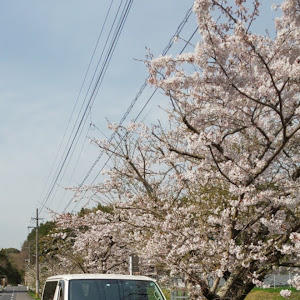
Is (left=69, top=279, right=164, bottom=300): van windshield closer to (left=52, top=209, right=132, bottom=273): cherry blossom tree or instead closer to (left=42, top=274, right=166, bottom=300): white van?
(left=42, top=274, right=166, bottom=300): white van

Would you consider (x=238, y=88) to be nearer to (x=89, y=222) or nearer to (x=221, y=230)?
(x=221, y=230)

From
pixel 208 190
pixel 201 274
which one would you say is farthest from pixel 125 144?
pixel 201 274

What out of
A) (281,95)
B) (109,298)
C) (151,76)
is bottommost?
(109,298)

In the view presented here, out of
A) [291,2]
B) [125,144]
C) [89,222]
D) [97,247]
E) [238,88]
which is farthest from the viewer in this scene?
[97,247]

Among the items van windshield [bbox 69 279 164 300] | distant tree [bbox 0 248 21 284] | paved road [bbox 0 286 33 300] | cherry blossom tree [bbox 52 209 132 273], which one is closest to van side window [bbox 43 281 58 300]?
van windshield [bbox 69 279 164 300]

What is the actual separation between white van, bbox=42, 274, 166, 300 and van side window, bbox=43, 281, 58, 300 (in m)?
0.41

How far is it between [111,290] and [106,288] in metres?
0.07

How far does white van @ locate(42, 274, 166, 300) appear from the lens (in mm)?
6453

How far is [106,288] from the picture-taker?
257 inches

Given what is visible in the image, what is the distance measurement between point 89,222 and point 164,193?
4256 mm

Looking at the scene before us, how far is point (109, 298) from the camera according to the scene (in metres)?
6.45

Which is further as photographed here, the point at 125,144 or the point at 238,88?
the point at 125,144

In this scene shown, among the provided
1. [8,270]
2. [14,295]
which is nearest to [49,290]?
[14,295]

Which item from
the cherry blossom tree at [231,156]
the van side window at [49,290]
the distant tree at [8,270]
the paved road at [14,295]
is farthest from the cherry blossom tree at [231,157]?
the distant tree at [8,270]
